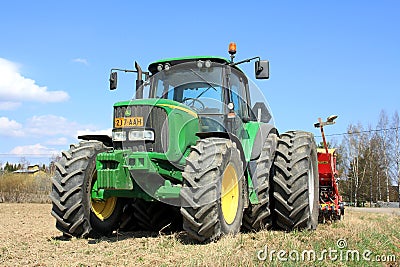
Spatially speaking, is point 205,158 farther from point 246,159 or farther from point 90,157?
point 90,157

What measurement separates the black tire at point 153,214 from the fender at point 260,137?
5.29 feet

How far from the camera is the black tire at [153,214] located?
26.2ft

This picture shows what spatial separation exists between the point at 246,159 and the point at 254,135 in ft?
2.07

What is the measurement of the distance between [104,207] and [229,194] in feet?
7.14

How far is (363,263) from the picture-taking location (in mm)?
5637

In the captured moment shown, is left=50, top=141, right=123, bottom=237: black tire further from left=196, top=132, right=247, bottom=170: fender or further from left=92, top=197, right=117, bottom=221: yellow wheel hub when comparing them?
left=196, top=132, right=247, bottom=170: fender

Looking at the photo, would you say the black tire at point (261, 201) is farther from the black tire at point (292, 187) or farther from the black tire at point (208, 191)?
the black tire at point (208, 191)

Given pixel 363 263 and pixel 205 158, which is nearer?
pixel 363 263

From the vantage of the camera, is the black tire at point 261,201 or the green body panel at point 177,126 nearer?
the green body panel at point 177,126

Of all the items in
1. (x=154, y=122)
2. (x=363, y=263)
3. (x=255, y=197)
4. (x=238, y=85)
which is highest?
(x=238, y=85)

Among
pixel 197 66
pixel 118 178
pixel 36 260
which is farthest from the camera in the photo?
pixel 197 66

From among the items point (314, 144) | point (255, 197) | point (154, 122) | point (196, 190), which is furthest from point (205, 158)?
point (314, 144)

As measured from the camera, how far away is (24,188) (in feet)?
96.3
